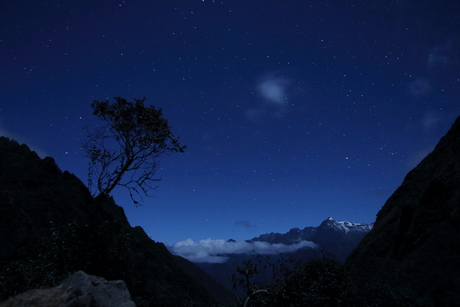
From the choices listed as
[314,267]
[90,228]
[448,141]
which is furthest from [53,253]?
[448,141]

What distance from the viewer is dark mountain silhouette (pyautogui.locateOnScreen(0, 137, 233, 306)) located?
12016mm

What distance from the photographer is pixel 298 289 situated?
1644 centimetres

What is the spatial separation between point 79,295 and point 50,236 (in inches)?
383

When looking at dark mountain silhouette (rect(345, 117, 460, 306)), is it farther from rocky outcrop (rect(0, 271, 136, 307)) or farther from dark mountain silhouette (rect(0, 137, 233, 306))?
dark mountain silhouette (rect(0, 137, 233, 306))

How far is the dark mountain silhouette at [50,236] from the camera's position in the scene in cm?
1202

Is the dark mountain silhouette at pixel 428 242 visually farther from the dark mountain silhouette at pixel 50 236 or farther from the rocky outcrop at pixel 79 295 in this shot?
the dark mountain silhouette at pixel 50 236

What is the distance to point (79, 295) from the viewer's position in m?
7.24

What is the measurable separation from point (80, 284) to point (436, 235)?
100ft

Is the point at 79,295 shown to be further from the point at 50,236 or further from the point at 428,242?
the point at 428,242

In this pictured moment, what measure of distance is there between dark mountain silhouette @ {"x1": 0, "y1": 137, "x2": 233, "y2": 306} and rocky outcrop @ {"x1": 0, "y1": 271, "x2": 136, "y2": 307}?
1.41 meters

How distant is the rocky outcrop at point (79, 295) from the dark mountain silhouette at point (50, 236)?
141 centimetres

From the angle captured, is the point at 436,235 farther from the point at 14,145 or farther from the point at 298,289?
the point at 14,145

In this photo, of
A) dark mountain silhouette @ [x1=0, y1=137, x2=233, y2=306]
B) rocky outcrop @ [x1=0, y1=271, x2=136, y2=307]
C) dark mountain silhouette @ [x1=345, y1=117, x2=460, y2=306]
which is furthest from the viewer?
dark mountain silhouette @ [x1=345, y1=117, x2=460, y2=306]

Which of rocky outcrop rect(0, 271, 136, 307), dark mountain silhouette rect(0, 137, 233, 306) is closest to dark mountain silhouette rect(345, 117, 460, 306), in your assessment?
rocky outcrop rect(0, 271, 136, 307)
